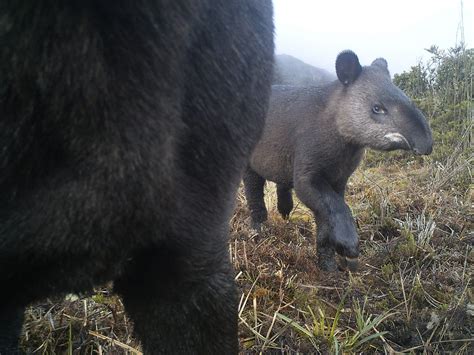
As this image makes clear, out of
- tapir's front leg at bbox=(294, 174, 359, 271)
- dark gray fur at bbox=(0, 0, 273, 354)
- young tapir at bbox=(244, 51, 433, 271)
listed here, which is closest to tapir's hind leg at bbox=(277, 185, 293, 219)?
young tapir at bbox=(244, 51, 433, 271)

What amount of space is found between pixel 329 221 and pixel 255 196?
1573 mm

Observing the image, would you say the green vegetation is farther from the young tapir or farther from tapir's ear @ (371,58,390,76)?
tapir's ear @ (371,58,390,76)

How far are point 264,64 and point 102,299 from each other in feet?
5.40

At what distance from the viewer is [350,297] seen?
267 centimetres

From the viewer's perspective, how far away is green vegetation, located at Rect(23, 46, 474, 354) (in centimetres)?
204

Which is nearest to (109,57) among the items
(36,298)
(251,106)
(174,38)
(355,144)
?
(174,38)

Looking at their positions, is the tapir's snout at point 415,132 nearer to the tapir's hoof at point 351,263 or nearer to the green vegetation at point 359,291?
the green vegetation at point 359,291

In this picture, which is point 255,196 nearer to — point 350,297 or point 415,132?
point 415,132

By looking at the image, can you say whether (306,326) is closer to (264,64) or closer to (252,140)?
(252,140)

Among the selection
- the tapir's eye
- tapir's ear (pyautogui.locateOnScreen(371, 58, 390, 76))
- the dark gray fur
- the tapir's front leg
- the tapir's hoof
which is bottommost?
the tapir's hoof

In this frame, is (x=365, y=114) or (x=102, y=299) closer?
(x=102, y=299)

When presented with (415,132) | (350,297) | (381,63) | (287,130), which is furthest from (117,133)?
(381,63)

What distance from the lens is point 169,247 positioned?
40.7 inches

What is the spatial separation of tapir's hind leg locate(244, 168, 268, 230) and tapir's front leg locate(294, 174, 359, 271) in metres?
0.99
